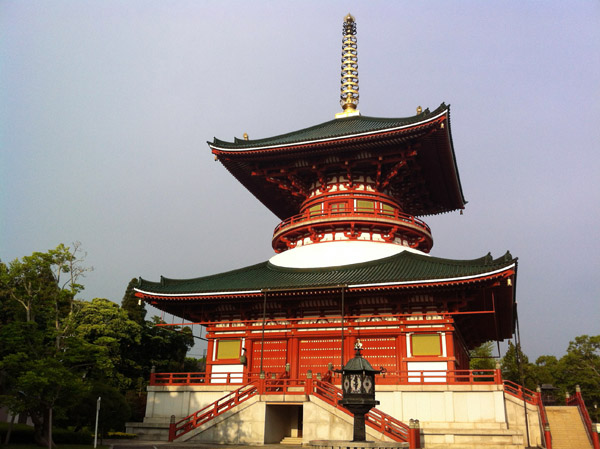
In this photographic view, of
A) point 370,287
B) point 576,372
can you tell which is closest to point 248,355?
point 370,287

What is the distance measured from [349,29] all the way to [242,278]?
27.6m

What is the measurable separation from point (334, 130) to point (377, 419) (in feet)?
71.7

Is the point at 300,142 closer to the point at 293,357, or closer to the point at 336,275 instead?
the point at 336,275

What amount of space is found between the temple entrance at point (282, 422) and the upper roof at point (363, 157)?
1532cm

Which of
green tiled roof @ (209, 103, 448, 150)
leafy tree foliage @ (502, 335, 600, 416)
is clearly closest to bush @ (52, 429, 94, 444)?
green tiled roof @ (209, 103, 448, 150)

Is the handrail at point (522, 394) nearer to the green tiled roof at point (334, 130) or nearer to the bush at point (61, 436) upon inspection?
the green tiled roof at point (334, 130)

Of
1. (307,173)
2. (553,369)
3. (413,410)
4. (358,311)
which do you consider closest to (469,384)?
(413,410)

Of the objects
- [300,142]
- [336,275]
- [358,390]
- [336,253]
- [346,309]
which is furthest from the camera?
[300,142]

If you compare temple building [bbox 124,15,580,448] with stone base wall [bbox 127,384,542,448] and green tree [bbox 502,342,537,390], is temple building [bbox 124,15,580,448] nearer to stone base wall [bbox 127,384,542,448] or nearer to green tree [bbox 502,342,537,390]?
stone base wall [bbox 127,384,542,448]

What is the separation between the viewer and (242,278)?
104 feet

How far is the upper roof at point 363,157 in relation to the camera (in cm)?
3111

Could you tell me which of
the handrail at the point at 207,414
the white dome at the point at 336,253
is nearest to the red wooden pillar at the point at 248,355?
the handrail at the point at 207,414

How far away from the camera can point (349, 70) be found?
4416 cm

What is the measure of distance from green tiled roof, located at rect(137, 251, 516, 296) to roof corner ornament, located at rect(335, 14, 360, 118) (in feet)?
51.8
